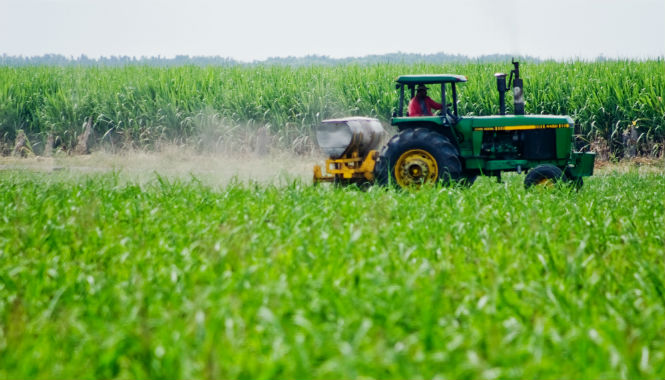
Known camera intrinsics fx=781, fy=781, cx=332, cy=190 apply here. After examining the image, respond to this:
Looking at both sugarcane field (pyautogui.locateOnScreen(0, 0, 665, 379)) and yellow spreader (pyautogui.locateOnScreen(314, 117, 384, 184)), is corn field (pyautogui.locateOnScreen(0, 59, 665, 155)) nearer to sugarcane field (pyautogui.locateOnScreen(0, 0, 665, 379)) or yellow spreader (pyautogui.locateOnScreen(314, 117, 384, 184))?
sugarcane field (pyautogui.locateOnScreen(0, 0, 665, 379))

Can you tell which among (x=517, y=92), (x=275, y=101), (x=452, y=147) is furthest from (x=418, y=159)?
(x=275, y=101)

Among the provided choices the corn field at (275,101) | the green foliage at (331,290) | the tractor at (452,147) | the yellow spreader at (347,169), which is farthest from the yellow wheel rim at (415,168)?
the corn field at (275,101)

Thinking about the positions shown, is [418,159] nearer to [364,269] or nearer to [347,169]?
[347,169]

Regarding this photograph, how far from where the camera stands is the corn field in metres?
17.6

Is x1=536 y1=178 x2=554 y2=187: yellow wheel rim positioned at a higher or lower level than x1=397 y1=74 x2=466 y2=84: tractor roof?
lower

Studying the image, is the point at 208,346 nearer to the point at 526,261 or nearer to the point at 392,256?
the point at 392,256

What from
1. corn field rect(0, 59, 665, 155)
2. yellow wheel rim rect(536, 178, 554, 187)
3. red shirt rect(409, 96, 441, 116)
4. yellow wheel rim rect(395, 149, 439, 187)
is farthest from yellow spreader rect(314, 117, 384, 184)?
corn field rect(0, 59, 665, 155)

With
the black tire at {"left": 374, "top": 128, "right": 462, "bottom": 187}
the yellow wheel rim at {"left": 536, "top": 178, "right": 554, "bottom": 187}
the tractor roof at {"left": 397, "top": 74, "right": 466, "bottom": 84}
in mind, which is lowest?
the yellow wheel rim at {"left": 536, "top": 178, "right": 554, "bottom": 187}

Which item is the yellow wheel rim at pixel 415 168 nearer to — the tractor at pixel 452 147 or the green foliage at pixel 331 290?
the tractor at pixel 452 147

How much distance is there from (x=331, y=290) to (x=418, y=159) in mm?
5935

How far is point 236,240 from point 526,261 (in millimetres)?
2226

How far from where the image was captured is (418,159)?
10.5 meters

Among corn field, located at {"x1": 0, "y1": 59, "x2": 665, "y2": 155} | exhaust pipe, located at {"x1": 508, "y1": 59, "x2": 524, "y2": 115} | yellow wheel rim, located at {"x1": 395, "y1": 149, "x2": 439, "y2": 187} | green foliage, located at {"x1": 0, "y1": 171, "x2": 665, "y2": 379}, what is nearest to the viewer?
green foliage, located at {"x1": 0, "y1": 171, "x2": 665, "y2": 379}

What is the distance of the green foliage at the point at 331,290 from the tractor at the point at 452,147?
84.5 inches
